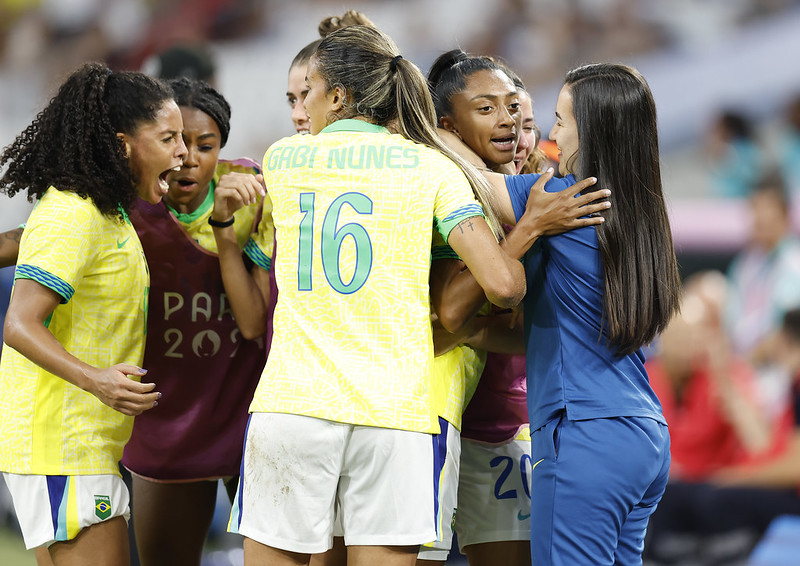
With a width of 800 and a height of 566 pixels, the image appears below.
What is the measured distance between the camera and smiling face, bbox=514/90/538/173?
304cm

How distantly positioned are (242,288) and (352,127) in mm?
775

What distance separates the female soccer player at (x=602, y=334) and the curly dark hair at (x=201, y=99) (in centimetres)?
120

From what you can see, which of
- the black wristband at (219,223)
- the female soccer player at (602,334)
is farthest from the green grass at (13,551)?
the female soccer player at (602,334)

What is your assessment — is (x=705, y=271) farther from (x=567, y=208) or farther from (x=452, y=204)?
(x=452, y=204)

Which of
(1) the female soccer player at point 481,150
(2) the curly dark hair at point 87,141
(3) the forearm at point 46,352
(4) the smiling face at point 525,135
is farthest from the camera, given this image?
(4) the smiling face at point 525,135

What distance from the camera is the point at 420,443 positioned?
7.51 feet

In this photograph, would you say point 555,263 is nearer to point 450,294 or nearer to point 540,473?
point 450,294

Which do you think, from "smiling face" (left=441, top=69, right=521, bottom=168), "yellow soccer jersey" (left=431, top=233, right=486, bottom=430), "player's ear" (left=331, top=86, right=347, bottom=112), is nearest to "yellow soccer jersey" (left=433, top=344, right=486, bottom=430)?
"yellow soccer jersey" (left=431, top=233, right=486, bottom=430)

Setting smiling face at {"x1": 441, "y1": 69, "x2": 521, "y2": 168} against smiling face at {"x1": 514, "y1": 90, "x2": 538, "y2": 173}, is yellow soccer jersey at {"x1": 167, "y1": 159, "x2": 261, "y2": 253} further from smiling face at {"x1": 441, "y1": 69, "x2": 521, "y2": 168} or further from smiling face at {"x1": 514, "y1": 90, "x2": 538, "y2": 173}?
smiling face at {"x1": 514, "y1": 90, "x2": 538, "y2": 173}

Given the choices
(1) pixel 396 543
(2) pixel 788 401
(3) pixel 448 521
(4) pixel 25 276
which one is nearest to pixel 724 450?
(2) pixel 788 401

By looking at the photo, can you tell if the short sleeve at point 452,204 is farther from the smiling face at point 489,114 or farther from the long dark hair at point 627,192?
the smiling face at point 489,114

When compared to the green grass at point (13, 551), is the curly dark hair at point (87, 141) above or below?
above

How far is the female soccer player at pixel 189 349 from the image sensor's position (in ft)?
10.0

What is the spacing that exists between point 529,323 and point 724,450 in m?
3.51
